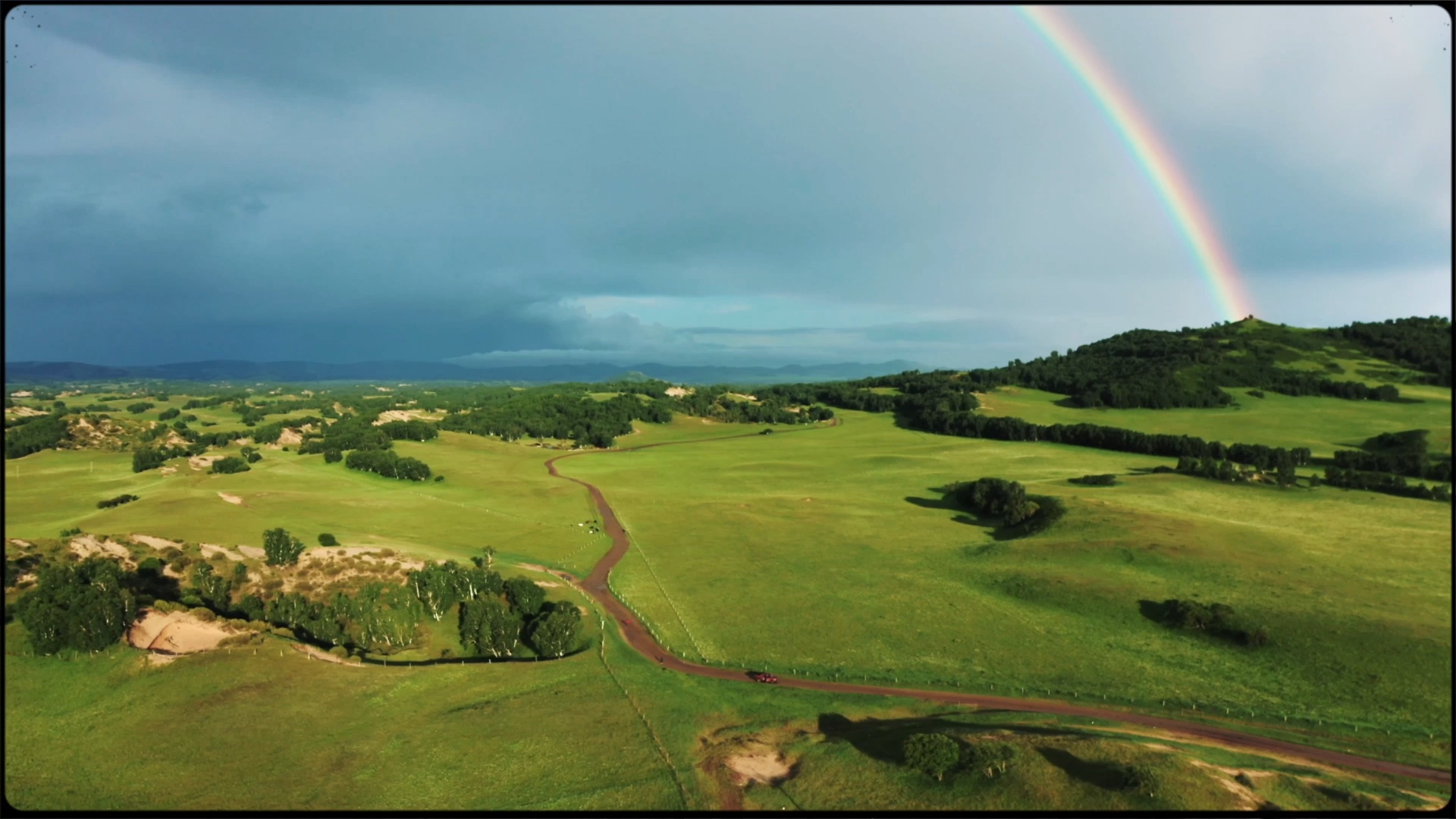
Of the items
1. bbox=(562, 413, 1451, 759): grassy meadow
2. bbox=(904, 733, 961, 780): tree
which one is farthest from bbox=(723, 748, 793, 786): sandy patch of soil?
bbox=(562, 413, 1451, 759): grassy meadow

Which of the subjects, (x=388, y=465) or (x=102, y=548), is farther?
(x=388, y=465)

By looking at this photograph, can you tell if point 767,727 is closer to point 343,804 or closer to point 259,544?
point 343,804

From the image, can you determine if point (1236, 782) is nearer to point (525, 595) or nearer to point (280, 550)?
point (525, 595)

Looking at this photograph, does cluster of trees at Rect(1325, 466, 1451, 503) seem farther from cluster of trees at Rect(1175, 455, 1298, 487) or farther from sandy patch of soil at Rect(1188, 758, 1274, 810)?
sandy patch of soil at Rect(1188, 758, 1274, 810)

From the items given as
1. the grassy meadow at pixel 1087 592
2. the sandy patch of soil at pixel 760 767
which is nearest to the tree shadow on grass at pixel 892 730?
the sandy patch of soil at pixel 760 767

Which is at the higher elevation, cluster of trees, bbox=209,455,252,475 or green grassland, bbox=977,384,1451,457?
green grassland, bbox=977,384,1451,457

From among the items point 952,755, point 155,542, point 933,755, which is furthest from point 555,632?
point 155,542

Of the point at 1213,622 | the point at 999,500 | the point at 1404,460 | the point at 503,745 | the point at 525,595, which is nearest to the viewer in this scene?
the point at 503,745
